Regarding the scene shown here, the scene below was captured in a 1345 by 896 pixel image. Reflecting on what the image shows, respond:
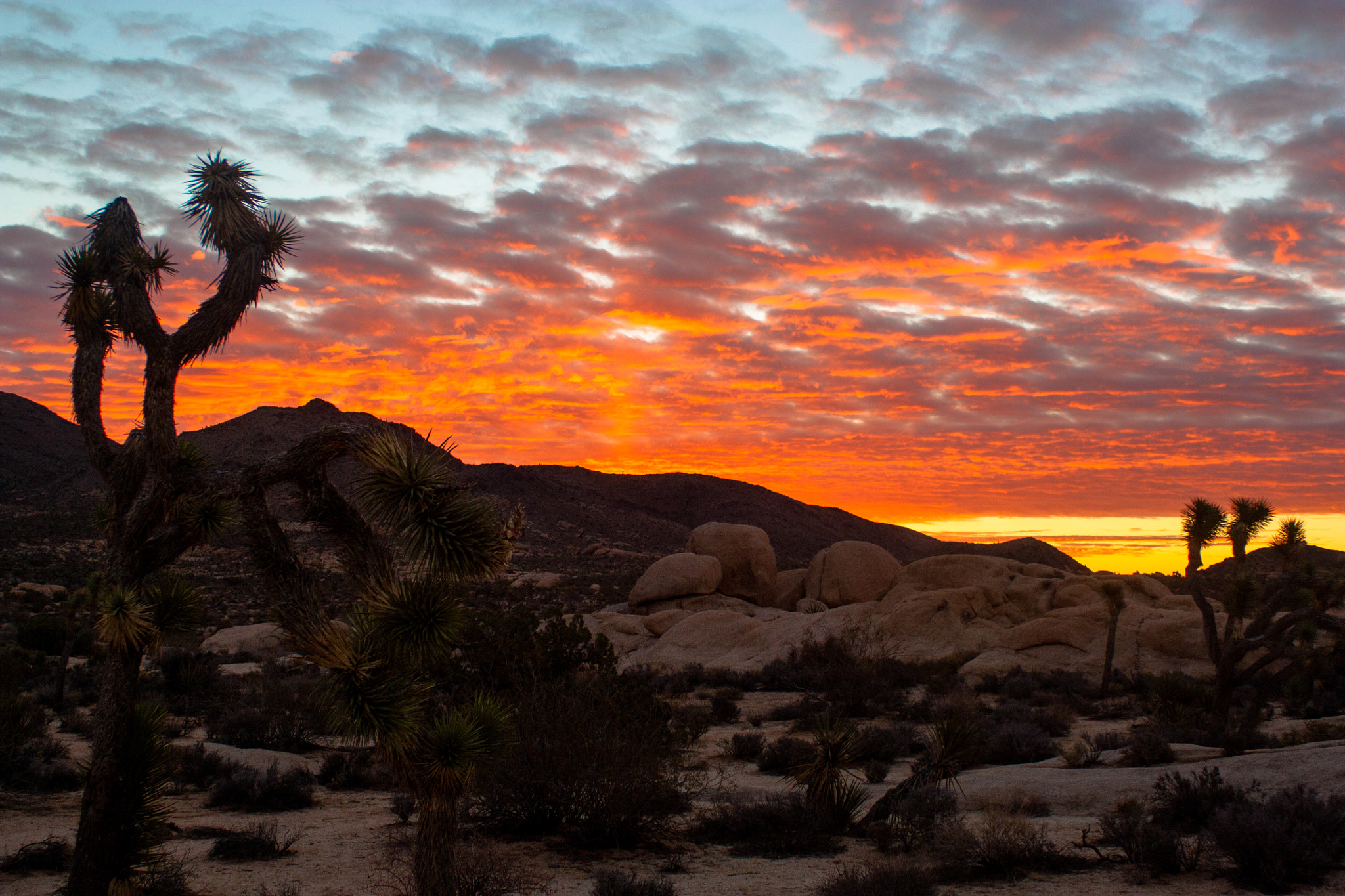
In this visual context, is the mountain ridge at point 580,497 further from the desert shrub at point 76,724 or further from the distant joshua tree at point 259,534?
the distant joshua tree at point 259,534

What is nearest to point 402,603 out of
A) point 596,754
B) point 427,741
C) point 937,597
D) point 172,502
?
point 427,741

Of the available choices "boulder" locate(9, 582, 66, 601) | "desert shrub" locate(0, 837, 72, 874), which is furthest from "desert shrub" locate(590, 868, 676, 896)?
"boulder" locate(9, 582, 66, 601)

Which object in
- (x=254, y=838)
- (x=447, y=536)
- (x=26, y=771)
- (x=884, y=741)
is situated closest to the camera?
(x=447, y=536)

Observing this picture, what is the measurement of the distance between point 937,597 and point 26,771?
2396 cm

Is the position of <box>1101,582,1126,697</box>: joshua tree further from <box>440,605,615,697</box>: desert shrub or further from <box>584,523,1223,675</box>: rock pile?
<box>440,605,615,697</box>: desert shrub

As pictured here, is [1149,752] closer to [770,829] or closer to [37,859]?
[770,829]

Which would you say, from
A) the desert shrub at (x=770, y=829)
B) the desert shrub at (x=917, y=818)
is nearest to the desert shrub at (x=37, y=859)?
the desert shrub at (x=770, y=829)

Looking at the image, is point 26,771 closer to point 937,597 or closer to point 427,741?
point 427,741

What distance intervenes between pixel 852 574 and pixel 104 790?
3216 centimetres

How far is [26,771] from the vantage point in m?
12.5

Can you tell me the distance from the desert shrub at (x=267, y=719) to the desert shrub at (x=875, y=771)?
8587 millimetres

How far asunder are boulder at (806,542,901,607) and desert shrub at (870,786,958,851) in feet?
86.6

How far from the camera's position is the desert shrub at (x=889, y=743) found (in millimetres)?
14539

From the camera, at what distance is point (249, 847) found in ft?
31.3
